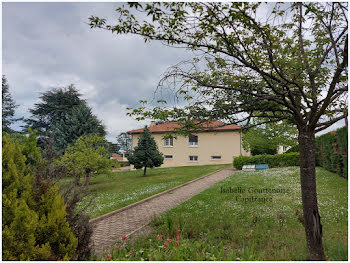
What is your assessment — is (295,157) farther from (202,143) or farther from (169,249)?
(169,249)

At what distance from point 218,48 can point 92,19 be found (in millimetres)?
2441

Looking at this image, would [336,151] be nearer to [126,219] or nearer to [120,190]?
[126,219]

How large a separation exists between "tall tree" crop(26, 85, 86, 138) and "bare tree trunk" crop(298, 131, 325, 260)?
26.7 m

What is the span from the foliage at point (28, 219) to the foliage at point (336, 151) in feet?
42.0

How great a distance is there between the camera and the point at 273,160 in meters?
21.2

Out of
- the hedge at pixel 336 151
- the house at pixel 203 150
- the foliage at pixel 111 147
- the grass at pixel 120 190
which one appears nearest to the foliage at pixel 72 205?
the grass at pixel 120 190

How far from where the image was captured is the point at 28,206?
306 centimetres

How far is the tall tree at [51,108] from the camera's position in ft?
85.8

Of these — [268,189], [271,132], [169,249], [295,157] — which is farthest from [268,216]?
[271,132]

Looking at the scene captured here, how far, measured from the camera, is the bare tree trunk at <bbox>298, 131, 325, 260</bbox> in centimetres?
354

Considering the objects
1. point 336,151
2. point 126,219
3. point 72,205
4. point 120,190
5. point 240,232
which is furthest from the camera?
point 120,190

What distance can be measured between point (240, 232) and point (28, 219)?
4204 mm

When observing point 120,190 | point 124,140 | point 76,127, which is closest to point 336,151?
point 120,190

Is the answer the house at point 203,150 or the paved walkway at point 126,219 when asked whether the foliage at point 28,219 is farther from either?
the house at point 203,150
